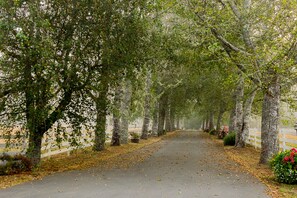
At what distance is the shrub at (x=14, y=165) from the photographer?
10.5 m

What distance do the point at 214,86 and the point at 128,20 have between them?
19754 mm

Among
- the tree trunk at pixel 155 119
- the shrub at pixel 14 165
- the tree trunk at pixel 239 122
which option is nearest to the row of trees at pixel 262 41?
the tree trunk at pixel 239 122

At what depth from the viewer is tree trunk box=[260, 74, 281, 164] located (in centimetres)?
1308

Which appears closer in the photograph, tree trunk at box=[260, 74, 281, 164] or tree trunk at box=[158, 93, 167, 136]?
tree trunk at box=[260, 74, 281, 164]

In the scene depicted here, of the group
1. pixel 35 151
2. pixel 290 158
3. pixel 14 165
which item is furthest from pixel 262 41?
pixel 14 165

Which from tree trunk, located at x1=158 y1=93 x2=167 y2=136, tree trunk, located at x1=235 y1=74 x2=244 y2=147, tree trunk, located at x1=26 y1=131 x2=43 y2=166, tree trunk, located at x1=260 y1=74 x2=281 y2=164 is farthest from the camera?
tree trunk, located at x1=158 y1=93 x2=167 y2=136

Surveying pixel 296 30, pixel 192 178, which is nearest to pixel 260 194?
pixel 192 178

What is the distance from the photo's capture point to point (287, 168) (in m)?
9.51

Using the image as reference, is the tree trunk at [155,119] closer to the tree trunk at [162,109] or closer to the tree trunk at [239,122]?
the tree trunk at [162,109]

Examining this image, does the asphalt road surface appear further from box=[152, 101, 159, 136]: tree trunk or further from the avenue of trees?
box=[152, 101, 159, 136]: tree trunk

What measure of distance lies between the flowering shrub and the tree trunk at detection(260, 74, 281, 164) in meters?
3.29

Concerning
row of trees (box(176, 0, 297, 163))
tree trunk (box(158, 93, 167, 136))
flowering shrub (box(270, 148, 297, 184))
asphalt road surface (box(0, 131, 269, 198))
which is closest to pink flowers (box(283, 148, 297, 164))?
flowering shrub (box(270, 148, 297, 184))

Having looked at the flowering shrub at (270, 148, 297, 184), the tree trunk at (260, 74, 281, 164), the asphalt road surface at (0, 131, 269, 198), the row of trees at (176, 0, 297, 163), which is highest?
the row of trees at (176, 0, 297, 163)

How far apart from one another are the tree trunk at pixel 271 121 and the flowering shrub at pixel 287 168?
329 cm
